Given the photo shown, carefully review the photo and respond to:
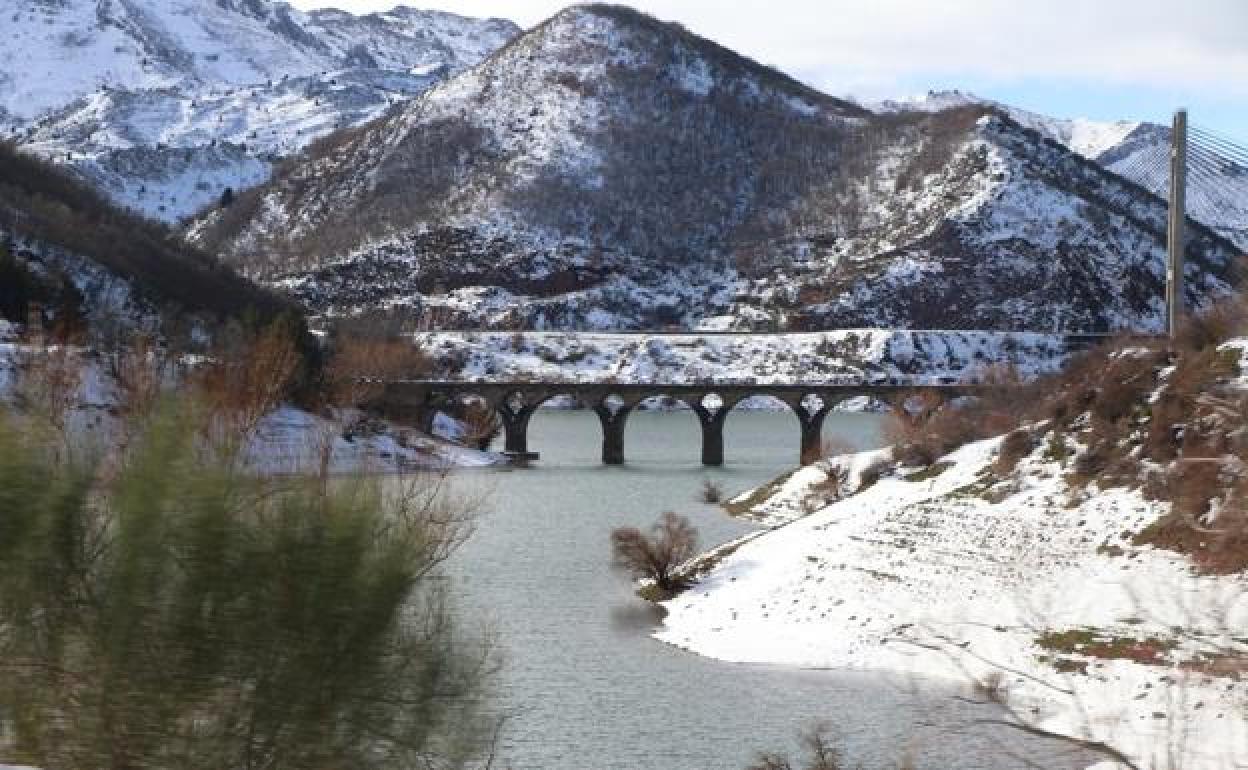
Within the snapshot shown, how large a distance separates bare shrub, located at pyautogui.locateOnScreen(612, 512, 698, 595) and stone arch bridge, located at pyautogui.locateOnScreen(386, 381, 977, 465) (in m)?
49.1

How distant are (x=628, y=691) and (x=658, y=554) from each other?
39.8 feet

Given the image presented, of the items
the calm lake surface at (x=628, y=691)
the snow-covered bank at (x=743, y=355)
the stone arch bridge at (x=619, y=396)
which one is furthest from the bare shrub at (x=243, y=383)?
the snow-covered bank at (x=743, y=355)

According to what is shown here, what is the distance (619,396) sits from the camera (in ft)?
358

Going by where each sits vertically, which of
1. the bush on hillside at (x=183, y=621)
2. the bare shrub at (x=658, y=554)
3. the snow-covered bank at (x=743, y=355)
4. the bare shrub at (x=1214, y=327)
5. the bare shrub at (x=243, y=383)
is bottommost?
the bare shrub at (x=658, y=554)

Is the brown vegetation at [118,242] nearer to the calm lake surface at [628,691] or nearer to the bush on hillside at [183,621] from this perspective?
the calm lake surface at [628,691]

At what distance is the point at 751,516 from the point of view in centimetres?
5972

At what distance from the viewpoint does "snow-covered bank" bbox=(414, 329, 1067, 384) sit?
141000 mm

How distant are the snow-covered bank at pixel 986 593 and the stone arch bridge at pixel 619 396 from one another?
50.8m

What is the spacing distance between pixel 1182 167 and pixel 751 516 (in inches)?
901

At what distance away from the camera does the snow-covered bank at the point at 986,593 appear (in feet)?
86.5

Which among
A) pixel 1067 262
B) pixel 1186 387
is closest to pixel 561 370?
pixel 1067 262

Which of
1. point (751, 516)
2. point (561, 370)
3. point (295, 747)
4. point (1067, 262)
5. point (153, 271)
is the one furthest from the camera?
point (1067, 262)

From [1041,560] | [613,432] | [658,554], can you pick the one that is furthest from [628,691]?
[613,432]

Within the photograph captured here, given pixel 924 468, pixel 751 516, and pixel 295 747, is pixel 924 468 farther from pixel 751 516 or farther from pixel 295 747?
pixel 295 747
